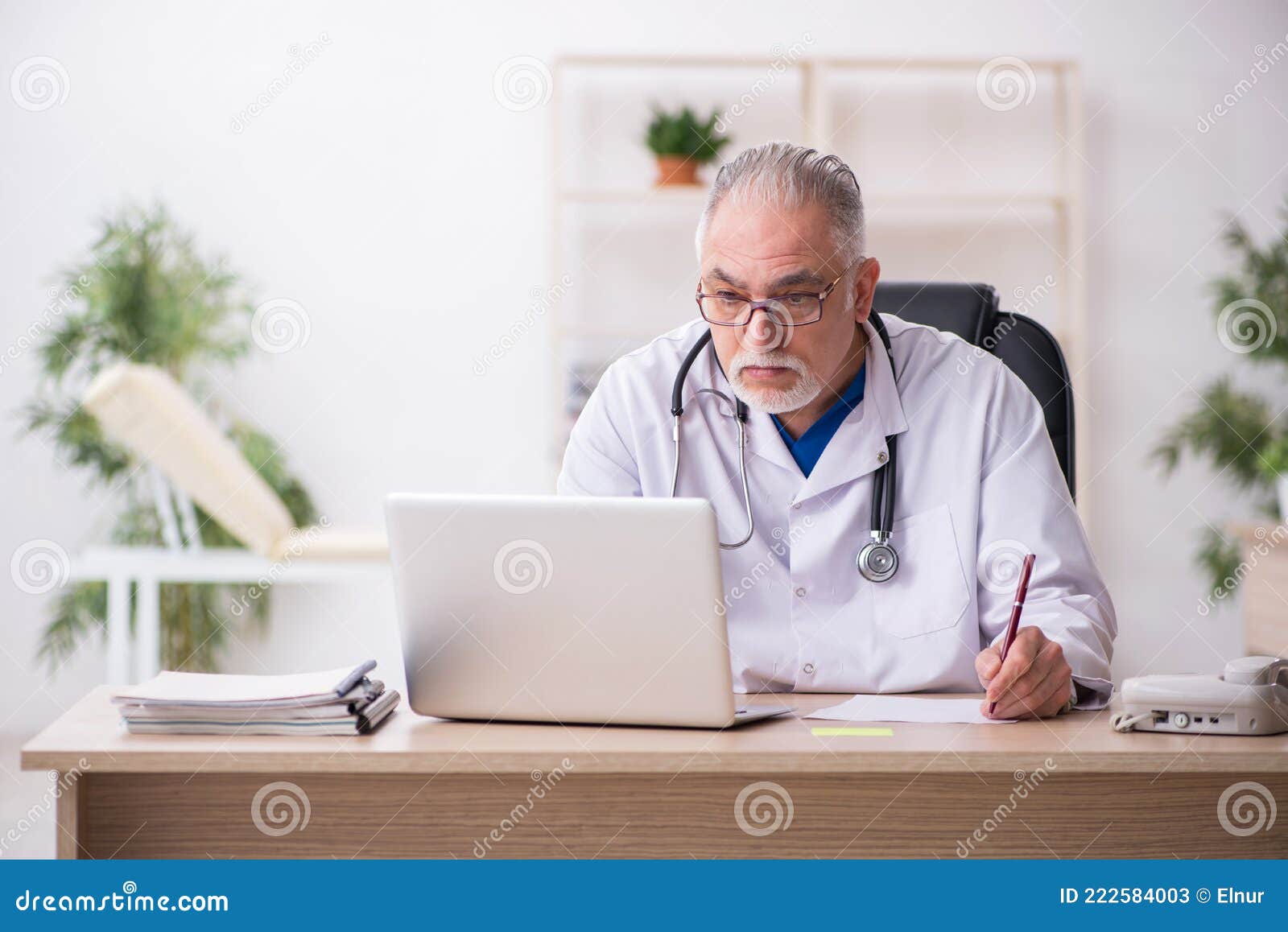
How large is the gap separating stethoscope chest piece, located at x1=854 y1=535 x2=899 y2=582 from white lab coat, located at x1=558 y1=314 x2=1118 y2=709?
0.12ft

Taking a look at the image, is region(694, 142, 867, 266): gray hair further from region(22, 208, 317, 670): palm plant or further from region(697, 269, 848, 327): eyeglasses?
region(22, 208, 317, 670): palm plant

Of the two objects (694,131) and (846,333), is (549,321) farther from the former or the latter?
(846,333)

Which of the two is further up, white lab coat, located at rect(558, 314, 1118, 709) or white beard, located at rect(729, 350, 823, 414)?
white beard, located at rect(729, 350, 823, 414)

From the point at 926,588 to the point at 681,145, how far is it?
8.35 ft

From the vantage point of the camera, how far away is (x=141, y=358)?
149 inches

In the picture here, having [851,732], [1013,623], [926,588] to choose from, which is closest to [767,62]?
[926,588]

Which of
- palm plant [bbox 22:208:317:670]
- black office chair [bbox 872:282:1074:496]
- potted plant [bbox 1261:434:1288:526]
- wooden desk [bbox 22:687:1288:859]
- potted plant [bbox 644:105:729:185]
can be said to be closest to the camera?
wooden desk [bbox 22:687:1288:859]

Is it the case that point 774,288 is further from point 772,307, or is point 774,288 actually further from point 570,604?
point 570,604

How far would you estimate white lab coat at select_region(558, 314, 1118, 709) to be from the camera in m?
1.61

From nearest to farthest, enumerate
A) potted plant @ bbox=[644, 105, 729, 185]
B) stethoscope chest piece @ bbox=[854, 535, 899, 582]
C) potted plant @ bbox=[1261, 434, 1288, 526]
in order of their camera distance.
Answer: stethoscope chest piece @ bbox=[854, 535, 899, 582] → potted plant @ bbox=[1261, 434, 1288, 526] → potted plant @ bbox=[644, 105, 729, 185]

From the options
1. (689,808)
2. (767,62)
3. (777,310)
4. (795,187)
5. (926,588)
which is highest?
(767,62)

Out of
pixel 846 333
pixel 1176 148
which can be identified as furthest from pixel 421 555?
pixel 1176 148

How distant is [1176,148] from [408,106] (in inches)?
97.8

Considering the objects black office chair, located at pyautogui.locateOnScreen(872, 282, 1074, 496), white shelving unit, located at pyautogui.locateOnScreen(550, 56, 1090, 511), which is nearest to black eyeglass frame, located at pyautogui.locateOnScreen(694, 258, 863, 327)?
black office chair, located at pyautogui.locateOnScreen(872, 282, 1074, 496)
